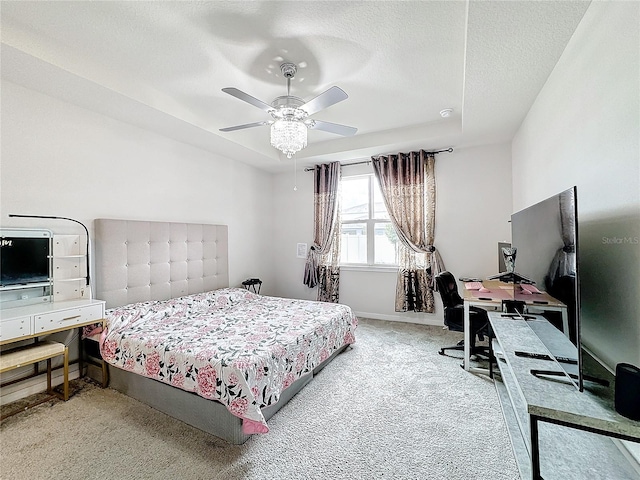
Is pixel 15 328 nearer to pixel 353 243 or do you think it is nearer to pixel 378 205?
pixel 353 243

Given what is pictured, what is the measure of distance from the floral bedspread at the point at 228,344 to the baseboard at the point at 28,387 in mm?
567

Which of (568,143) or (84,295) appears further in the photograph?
(84,295)

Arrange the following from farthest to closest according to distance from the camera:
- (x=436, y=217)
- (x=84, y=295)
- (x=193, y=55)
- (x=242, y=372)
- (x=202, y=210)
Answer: (x=436, y=217)
(x=202, y=210)
(x=84, y=295)
(x=193, y=55)
(x=242, y=372)

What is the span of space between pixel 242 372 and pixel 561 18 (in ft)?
9.15

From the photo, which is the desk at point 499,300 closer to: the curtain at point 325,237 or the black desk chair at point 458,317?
the black desk chair at point 458,317

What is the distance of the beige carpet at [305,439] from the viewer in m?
1.60

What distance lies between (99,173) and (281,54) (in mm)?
2153

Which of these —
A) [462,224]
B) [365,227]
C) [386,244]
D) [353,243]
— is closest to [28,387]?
[353,243]

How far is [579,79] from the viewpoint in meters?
1.69

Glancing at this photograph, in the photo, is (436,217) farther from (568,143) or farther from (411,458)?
(411,458)

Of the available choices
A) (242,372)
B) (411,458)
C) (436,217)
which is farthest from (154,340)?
(436,217)

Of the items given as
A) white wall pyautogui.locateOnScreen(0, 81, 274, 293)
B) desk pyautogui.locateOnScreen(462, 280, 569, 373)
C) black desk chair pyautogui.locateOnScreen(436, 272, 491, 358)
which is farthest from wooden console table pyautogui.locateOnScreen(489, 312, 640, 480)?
white wall pyautogui.locateOnScreen(0, 81, 274, 293)

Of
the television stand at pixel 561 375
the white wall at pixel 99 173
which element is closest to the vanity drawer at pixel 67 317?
the white wall at pixel 99 173

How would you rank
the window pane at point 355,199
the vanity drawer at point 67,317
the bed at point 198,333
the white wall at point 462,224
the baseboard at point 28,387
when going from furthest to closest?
1. the window pane at point 355,199
2. the white wall at point 462,224
3. the baseboard at point 28,387
4. the vanity drawer at point 67,317
5. the bed at point 198,333
